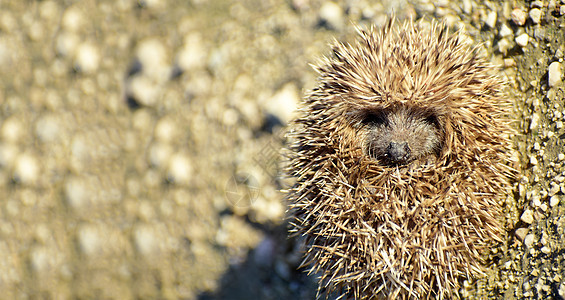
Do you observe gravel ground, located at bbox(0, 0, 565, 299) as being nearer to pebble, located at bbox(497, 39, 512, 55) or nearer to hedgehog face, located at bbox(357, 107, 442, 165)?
pebble, located at bbox(497, 39, 512, 55)

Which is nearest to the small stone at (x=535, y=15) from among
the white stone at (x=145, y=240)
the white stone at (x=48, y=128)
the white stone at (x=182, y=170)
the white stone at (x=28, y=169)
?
the white stone at (x=182, y=170)

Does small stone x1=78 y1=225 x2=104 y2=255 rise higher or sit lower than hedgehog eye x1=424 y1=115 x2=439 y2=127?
lower

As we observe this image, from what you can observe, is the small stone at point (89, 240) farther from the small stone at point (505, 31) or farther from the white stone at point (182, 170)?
the small stone at point (505, 31)

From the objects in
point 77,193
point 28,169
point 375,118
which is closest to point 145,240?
point 77,193

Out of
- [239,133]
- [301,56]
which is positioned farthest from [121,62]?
[301,56]

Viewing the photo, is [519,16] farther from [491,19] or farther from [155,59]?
[155,59]

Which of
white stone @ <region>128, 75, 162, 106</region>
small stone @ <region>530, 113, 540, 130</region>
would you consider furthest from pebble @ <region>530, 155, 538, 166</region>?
white stone @ <region>128, 75, 162, 106</region>

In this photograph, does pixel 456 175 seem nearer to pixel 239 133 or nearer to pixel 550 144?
pixel 550 144
